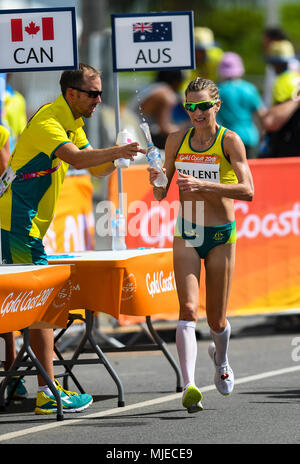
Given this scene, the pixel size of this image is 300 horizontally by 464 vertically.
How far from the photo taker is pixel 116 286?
27.0ft

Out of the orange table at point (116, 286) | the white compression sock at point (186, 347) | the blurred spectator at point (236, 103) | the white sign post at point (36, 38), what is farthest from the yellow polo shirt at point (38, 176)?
the blurred spectator at point (236, 103)

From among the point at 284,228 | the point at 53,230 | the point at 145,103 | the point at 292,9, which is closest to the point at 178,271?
the point at 53,230

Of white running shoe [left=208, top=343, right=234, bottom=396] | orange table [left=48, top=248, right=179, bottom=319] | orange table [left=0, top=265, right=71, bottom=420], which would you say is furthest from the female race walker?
orange table [left=0, top=265, right=71, bottom=420]

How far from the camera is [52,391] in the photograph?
7.78 metres

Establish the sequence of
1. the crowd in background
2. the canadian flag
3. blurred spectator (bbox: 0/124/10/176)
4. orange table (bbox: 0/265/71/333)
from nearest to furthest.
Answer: orange table (bbox: 0/265/71/333)
blurred spectator (bbox: 0/124/10/176)
the canadian flag
the crowd in background

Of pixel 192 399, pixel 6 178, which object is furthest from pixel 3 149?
pixel 192 399

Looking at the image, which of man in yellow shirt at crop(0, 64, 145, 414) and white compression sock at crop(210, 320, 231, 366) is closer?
man in yellow shirt at crop(0, 64, 145, 414)

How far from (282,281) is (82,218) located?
6.55ft

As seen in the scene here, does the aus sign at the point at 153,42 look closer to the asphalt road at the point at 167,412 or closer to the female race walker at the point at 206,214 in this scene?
the female race walker at the point at 206,214

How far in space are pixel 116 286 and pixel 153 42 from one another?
88.9 inches

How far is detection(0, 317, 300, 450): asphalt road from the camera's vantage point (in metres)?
7.01

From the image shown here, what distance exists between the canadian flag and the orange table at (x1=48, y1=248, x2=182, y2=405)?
158 cm

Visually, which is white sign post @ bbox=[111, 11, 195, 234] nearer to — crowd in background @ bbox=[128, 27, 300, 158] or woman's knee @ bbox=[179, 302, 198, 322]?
woman's knee @ bbox=[179, 302, 198, 322]

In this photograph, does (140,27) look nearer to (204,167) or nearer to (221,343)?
(204,167)
